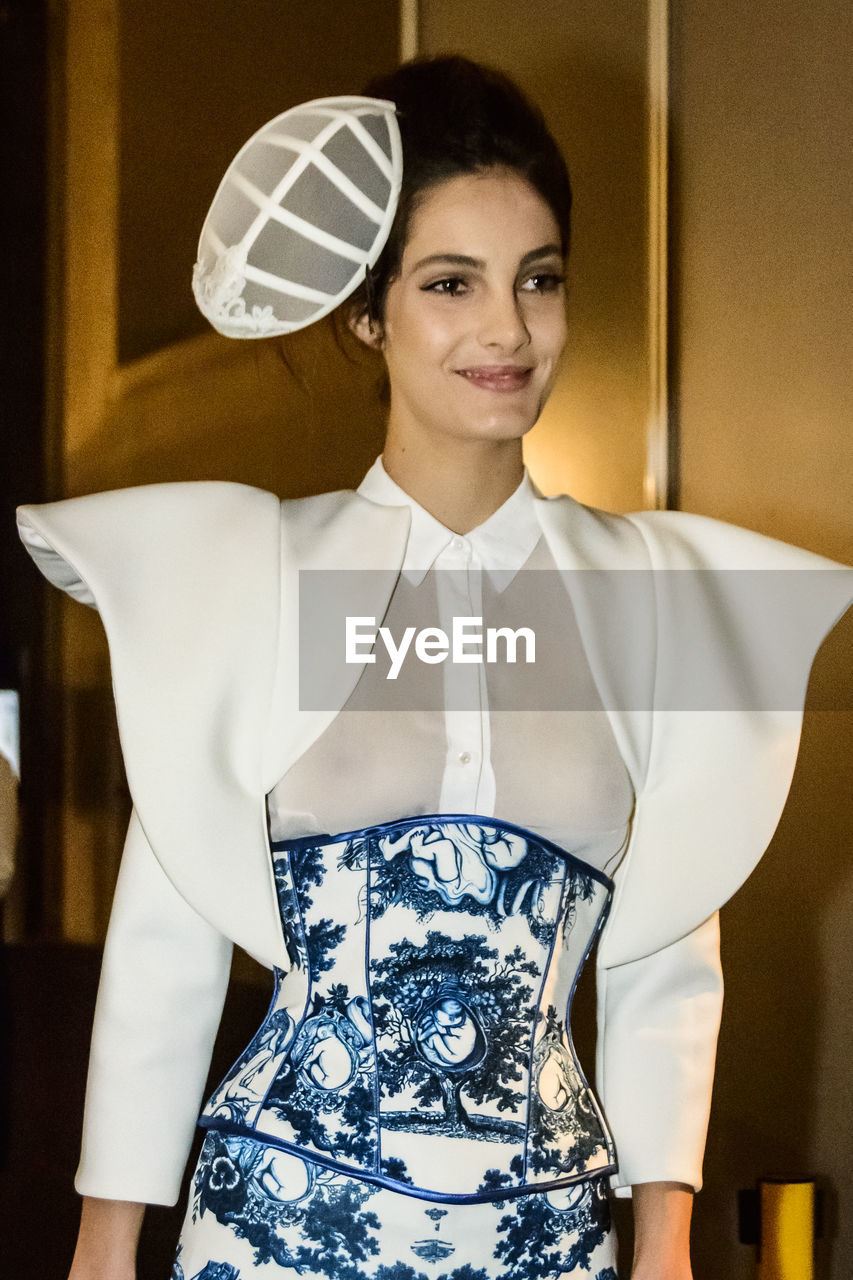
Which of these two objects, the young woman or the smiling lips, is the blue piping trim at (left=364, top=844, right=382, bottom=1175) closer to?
the young woman

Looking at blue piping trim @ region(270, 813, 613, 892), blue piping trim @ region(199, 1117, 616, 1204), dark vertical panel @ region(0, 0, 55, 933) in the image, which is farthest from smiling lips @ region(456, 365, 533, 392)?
dark vertical panel @ region(0, 0, 55, 933)

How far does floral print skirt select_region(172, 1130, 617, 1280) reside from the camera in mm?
958

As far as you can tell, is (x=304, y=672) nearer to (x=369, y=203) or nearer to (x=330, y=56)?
Answer: (x=369, y=203)

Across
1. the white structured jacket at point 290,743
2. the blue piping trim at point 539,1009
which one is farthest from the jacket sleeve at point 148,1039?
the blue piping trim at point 539,1009

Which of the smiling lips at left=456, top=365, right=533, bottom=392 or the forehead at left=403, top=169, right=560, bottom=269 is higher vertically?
the forehead at left=403, top=169, right=560, bottom=269

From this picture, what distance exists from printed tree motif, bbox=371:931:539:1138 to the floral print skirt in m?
0.06

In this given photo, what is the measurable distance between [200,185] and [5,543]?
Result: 57 cm

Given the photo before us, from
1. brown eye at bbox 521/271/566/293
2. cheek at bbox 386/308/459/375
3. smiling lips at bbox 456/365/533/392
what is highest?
brown eye at bbox 521/271/566/293

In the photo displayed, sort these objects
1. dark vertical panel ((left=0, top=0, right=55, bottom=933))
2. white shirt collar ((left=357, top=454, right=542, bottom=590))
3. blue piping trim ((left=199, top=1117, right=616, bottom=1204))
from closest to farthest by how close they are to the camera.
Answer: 1. blue piping trim ((left=199, top=1117, right=616, bottom=1204))
2. white shirt collar ((left=357, top=454, right=542, bottom=590))
3. dark vertical panel ((left=0, top=0, right=55, bottom=933))

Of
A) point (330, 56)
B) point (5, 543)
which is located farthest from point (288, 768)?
point (330, 56)

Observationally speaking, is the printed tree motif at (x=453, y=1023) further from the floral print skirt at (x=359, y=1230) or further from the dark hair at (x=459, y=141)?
the dark hair at (x=459, y=141)

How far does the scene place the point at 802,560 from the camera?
3.80 ft

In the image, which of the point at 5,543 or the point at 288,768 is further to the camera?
the point at 5,543

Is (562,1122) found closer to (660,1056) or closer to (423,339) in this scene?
(660,1056)
